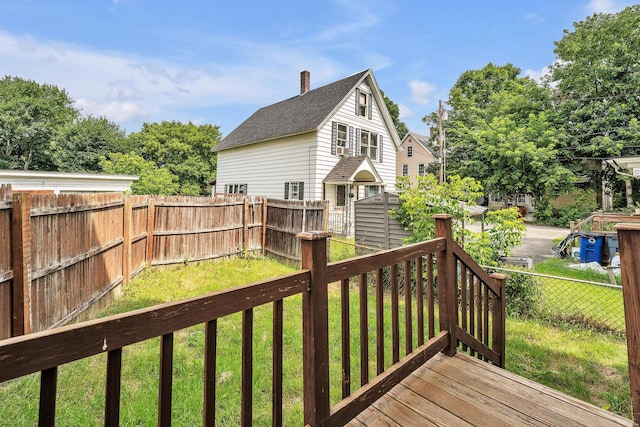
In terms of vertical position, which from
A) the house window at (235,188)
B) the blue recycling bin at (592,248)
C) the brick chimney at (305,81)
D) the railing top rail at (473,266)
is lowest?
the blue recycling bin at (592,248)

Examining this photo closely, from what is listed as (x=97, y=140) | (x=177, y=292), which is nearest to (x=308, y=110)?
(x=177, y=292)

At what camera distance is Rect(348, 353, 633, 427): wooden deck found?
170cm

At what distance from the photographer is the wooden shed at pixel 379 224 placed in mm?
6133

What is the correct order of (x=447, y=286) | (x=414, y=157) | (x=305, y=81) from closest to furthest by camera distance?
1. (x=447, y=286)
2. (x=305, y=81)
3. (x=414, y=157)

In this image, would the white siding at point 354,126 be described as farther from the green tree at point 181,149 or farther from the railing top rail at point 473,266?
the green tree at point 181,149

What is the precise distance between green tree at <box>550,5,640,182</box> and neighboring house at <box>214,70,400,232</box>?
10329 millimetres

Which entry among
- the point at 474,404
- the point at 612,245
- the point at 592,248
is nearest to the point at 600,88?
the point at 592,248

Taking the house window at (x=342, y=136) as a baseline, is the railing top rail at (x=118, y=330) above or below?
below

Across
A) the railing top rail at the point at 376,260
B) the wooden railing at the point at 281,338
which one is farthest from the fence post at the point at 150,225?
the railing top rail at the point at 376,260

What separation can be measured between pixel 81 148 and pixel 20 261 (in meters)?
27.5

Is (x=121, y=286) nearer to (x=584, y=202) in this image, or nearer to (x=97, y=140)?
(x=584, y=202)

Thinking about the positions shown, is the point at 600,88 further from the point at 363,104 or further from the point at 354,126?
the point at 354,126

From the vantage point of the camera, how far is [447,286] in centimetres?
234

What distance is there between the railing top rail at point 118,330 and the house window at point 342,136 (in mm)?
12600
